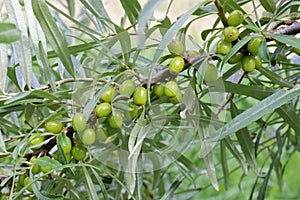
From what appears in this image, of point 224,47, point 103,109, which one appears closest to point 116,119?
point 103,109

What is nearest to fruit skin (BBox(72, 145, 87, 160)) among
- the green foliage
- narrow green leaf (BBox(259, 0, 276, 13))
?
the green foliage

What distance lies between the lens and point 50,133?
43 cm

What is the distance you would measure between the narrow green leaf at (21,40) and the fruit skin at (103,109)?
7cm

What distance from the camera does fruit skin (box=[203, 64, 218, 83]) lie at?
42cm

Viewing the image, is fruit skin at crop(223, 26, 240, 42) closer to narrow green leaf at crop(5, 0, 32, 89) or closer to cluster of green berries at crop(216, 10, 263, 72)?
cluster of green berries at crop(216, 10, 263, 72)

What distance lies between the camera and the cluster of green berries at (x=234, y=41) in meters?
0.40

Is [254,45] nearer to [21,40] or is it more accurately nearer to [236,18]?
[236,18]

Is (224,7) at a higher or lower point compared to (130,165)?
higher

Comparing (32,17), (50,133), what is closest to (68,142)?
(50,133)

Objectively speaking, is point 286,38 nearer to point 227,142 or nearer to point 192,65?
point 192,65

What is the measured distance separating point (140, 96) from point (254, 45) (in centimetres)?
11

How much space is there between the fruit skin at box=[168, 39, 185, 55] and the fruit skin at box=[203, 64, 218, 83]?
0.03 metres

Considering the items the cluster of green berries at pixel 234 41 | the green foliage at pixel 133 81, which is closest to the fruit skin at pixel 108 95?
the green foliage at pixel 133 81

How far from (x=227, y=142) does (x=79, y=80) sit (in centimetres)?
21
